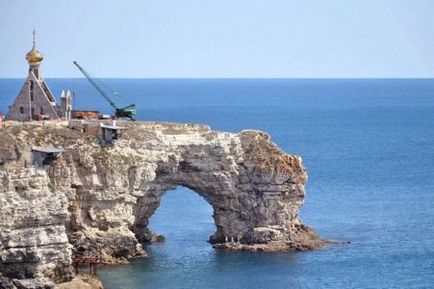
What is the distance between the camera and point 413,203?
13762 centimetres

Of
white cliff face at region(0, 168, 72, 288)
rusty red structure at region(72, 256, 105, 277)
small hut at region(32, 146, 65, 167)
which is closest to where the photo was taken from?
white cliff face at region(0, 168, 72, 288)

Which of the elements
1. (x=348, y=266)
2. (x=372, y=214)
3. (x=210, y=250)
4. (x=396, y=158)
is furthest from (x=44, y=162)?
(x=396, y=158)

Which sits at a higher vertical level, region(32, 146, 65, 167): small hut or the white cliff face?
region(32, 146, 65, 167): small hut

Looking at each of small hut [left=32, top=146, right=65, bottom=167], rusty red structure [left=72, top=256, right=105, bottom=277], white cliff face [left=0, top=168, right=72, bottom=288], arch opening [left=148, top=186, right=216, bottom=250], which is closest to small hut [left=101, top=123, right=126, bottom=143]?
small hut [left=32, top=146, right=65, bottom=167]

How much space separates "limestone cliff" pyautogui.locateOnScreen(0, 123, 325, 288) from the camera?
3767 inches

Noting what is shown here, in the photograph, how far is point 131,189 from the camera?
4390 inches

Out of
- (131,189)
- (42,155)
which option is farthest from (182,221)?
(42,155)

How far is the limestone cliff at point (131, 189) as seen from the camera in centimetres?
9569

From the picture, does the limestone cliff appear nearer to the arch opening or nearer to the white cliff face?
the white cliff face
